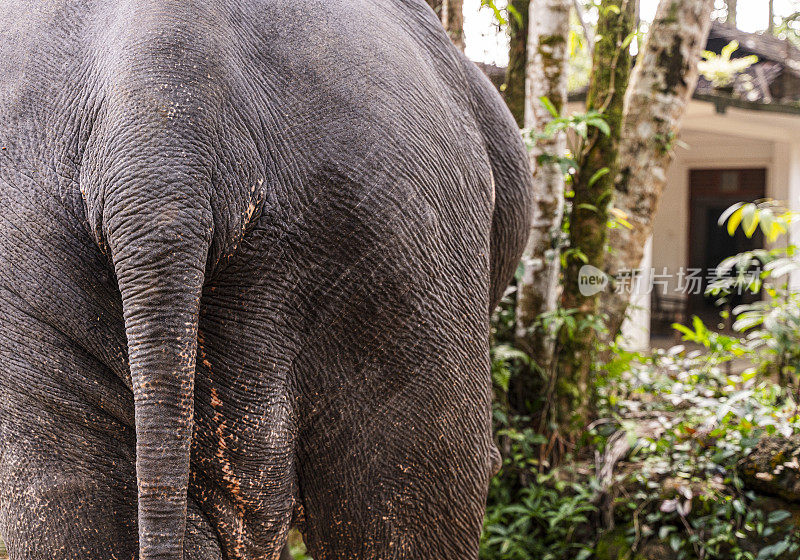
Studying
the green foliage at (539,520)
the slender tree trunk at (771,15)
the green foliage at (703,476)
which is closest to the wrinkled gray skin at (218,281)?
the green foliage at (539,520)

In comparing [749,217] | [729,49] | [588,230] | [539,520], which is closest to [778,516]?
[539,520]

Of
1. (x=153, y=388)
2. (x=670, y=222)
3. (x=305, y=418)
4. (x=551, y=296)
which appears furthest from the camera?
(x=670, y=222)

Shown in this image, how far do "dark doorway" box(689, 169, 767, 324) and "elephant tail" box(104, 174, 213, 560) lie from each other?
33.4 feet

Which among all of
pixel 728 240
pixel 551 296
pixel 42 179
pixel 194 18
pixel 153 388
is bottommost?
pixel 728 240

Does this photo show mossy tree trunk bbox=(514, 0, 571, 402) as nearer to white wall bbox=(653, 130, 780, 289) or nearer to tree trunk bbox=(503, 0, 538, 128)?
tree trunk bbox=(503, 0, 538, 128)

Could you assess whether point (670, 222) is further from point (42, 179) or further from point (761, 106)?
point (42, 179)

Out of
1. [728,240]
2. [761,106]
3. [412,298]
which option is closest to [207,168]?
[412,298]

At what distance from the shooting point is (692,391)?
3.99m

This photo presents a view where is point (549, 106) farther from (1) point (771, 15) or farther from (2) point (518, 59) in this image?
(1) point (771, 15)

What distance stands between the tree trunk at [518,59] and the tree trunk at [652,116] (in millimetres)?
514

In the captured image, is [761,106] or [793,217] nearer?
[793,217]

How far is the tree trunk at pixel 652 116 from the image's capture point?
4.05 metres

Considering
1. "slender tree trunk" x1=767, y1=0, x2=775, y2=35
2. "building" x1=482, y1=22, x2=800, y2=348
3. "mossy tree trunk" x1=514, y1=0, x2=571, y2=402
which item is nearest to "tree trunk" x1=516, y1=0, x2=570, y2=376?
"mossy tree trunk" x1=514, y1=0, x2=571, y2=402

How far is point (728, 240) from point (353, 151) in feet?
39.2
